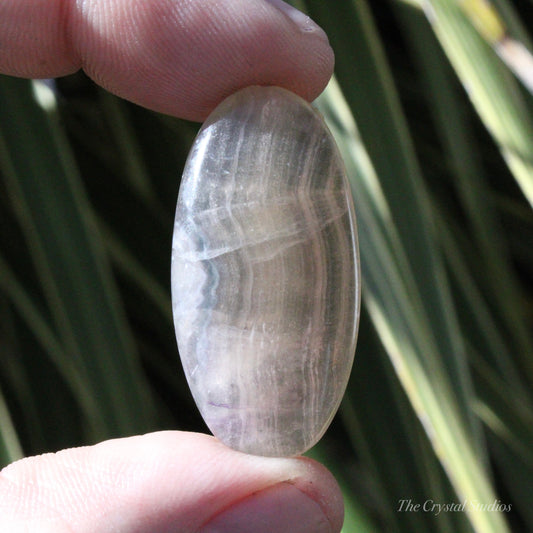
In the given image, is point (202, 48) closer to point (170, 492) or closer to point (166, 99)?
point (166, 99)

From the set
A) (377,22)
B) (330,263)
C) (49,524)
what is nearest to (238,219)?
(330,263)

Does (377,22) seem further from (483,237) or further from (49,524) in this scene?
(49,524)

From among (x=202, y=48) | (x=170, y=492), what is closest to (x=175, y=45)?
(x=202, y=48)

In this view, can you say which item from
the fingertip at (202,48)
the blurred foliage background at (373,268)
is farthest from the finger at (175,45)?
the blurred foliage background at (373,268)

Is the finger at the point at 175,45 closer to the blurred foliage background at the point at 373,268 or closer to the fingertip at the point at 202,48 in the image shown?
the fingertip at the point at 202,48

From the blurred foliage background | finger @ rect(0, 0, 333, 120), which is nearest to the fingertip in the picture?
finger @ rect(0, 0, 333, 120)

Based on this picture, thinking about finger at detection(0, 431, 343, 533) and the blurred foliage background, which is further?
the blurred foliage background

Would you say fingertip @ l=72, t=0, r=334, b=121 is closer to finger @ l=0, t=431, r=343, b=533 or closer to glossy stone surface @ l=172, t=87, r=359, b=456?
glossy stone surface @ l=172, t=87, r=359, b=456

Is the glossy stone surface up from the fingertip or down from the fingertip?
down
